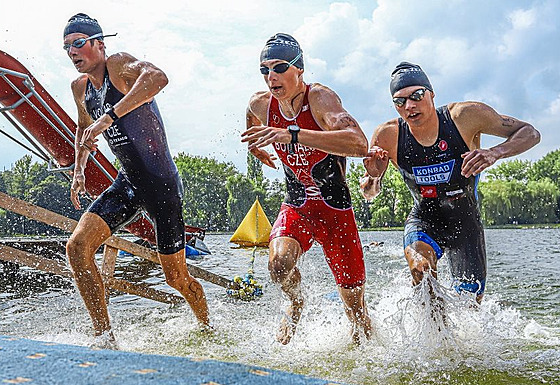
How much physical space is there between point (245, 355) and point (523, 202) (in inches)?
3022

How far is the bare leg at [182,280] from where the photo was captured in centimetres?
511

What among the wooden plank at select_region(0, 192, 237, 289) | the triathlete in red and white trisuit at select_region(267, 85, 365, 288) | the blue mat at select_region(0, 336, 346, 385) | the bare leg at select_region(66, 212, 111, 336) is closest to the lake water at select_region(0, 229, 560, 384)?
the bare leg at select_region(66, 212, 111, 336)

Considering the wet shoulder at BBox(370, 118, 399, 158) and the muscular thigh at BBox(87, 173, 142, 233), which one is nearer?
the muscular thigh at BBox(87, 173, 142, 233)

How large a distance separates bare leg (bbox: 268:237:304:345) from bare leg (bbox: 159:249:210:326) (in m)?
0.86

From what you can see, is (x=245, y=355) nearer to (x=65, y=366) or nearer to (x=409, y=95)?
(x=409, y=95)

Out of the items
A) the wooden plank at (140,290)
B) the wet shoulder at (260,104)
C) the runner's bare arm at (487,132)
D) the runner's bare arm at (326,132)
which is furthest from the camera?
the wooden plank at (140,290)

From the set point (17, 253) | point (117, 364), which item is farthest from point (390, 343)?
point (17, 253)

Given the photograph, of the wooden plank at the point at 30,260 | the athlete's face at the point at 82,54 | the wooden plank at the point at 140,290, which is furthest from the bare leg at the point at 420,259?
the wooden plank at the point at 140,290

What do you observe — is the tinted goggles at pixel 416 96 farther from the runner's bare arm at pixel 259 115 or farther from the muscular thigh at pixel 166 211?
the muscular thigh at pixel 166 211

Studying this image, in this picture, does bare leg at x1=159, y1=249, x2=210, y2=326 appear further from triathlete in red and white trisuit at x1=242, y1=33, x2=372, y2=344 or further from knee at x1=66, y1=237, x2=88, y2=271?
triathlete in red and white trisuit at x1=242, y1=33, x2=372, y2=344

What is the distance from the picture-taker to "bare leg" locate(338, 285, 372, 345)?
194 inches

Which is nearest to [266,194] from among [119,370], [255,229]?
[255,229]

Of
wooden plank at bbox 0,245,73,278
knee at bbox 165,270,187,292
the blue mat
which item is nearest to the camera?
the blue mat

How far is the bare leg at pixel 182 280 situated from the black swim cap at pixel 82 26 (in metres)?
2.03
